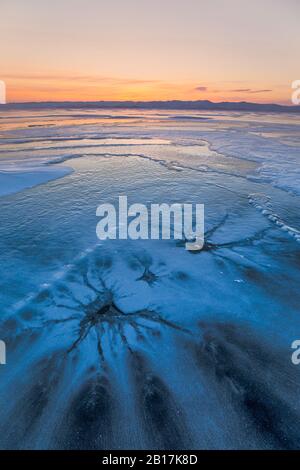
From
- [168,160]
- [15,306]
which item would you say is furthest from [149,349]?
[168,160]

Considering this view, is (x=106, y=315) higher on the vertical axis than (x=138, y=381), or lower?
higher

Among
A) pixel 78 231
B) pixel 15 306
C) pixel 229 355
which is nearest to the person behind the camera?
pixel 229 355

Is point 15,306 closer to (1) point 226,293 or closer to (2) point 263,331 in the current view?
(1) point 226,293

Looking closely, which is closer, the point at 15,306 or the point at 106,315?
the point at 106,315

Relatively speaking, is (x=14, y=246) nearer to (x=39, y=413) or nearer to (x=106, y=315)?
(x=106, y=315)

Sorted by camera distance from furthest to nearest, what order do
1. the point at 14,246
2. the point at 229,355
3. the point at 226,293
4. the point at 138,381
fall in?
the point at 14,246, the point at 226,293, the point at 229,355, the point at 138,381
